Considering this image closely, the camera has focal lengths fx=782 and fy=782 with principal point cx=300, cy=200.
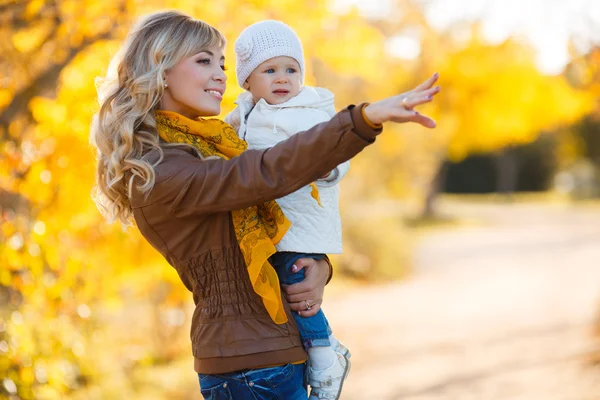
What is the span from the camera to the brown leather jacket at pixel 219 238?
1726mm

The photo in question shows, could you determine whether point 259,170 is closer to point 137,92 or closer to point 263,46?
point 137,92

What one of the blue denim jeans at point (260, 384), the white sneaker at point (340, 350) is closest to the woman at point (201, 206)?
the blue denim jeans at point (260, 384)

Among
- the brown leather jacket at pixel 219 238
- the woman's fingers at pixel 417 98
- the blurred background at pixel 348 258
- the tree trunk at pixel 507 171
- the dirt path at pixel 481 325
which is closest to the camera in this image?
the woman's fingers at pixel 417 98

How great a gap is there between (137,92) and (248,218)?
0.42 meters

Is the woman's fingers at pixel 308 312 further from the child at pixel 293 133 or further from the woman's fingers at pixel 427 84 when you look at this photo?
the woman's fingers at pixel 427 84

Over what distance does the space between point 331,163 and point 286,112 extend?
0.48 m

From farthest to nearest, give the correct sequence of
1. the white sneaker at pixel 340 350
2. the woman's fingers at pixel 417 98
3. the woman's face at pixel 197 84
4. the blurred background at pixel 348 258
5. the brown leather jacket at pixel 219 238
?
1. the blurred background at pixel 348 258
2. the white sneaker at pixel 340 350
3. the woman's face at pixel 197 84
4. the brown leather jacket at pixel 219 238
5. the woman's fingers at pixel 417 98

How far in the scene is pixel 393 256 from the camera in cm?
1397

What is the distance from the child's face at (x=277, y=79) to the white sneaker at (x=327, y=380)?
0.73 m

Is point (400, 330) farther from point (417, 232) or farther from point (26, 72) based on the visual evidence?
point (417, 232)

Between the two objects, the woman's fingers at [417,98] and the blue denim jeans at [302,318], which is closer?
the woman's fingers at [417,98]

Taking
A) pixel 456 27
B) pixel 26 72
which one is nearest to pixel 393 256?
pixel 456 27

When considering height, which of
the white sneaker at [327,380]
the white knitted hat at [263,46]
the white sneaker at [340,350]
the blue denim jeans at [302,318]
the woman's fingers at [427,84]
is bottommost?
the white sneaker at [327,380]

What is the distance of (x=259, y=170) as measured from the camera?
1714 mm
